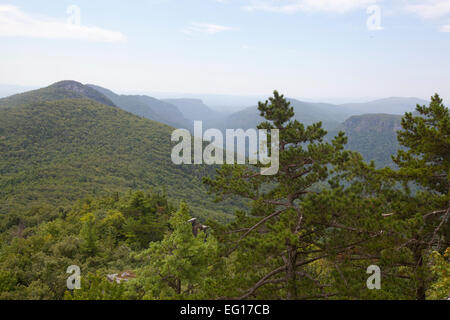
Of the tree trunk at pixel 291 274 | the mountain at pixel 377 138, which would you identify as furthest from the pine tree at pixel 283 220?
the mountain at pixel 377 138

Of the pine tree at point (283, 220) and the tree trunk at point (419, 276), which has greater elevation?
the pine tree at point (283, 220)

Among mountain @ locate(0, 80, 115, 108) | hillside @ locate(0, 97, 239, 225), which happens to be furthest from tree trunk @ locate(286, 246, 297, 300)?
mountain @ locate(0, 80, 115, 108)

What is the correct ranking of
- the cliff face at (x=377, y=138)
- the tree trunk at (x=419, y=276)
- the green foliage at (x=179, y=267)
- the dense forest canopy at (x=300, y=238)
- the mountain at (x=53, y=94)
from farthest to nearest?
1. the cliff face at (x=377, y=138)
2. the mountain at (x=53, y=94)
3. the green foliage at (x=179, y=267)
4. the tree trunk at (x=419, y=276)
5. the dense forest canopy at (x=300, y=238)

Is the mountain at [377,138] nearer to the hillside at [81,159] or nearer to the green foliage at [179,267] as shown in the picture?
the hillside at [81,159]

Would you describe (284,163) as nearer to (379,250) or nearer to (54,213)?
(379,250)

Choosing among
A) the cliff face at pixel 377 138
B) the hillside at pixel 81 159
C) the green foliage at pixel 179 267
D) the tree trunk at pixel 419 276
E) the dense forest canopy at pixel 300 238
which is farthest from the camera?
the cliff face at pixel 377 138

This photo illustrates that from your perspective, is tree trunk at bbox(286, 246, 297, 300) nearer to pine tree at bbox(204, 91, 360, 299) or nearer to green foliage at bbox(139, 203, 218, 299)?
pine tree at bbox(204, 91, 360, 299)

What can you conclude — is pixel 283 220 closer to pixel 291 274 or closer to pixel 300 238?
pixel 300 238

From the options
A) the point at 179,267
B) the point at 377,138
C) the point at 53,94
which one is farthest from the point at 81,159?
the point at 377,138
